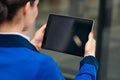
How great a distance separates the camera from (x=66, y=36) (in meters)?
2.07

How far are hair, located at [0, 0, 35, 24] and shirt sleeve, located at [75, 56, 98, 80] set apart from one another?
1.36 ft

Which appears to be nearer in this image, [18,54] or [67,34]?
[18,54]

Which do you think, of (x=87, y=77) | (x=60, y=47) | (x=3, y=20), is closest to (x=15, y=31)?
(x=3, y=20)

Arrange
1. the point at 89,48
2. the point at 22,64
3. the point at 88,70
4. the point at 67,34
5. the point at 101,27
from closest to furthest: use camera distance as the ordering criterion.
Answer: the point at 22,64 < the point at 88,70 < the point at 89,48 < the point at 67,34 < the point at 101,27

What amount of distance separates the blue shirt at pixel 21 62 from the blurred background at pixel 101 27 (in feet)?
7.32

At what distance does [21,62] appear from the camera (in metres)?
1.52

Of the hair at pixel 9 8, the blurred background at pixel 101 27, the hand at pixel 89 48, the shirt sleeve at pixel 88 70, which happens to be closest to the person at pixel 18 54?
the hair at pixel 9 8

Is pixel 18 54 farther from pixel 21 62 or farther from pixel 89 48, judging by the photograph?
pixel 89 48

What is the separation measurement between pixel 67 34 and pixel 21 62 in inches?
23.5

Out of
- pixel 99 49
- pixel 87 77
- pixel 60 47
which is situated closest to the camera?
pixel 87 77

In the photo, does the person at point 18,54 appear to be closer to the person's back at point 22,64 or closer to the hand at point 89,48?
the person's back at point 22,64

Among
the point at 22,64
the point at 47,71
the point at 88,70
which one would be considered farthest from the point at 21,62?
the point at 88,70

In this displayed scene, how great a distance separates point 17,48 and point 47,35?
58 centimetres

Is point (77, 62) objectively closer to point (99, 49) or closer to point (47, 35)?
point (99, 49)
